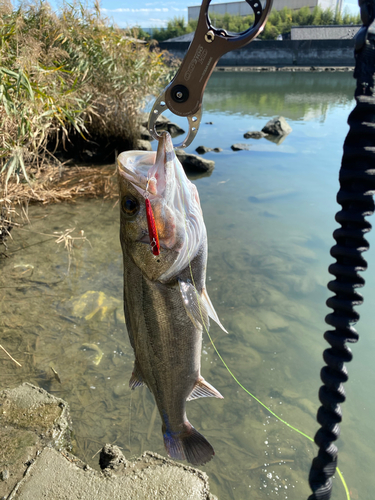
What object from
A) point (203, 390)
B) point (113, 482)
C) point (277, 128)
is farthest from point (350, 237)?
point (277, 128)

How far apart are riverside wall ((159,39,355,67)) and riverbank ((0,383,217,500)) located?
149 feet

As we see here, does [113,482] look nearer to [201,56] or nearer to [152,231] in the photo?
[152,231]

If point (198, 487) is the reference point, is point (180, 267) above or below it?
above

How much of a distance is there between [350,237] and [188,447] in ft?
5.25

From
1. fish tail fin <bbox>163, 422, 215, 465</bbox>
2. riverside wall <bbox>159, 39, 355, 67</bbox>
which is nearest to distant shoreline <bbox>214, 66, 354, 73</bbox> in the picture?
riverside wall <bbox>159, 39, 355, 67</bbox>

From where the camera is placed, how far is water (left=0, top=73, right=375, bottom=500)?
3.37 m

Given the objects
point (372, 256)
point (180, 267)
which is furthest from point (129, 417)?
point (372, 256)

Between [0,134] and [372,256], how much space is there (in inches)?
253

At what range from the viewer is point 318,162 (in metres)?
11.9

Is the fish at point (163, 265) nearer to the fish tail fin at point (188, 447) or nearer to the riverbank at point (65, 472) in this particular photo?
the fish tail fin at point (188, 447)

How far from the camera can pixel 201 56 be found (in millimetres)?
1264

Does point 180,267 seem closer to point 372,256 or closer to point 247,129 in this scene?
point 372,256

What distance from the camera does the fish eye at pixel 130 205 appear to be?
1739 mm

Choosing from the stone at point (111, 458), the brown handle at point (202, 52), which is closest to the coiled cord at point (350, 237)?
the brown handle at point (202, 52)
